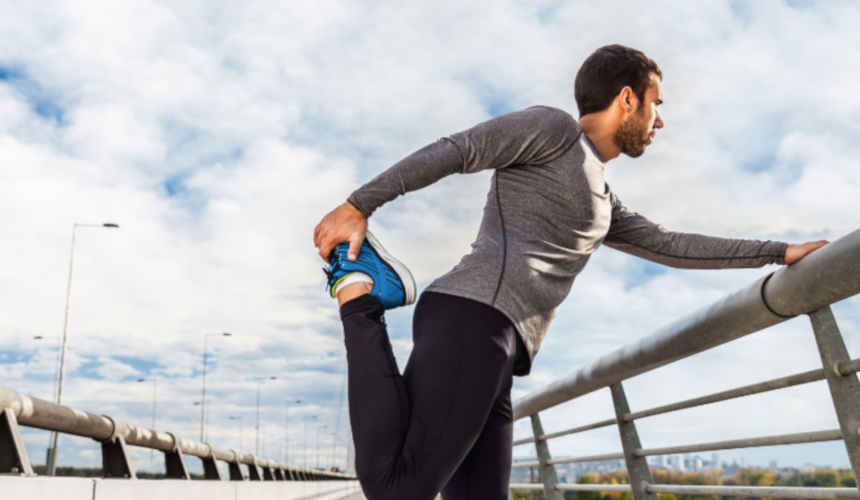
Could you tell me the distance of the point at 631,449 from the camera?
4480 mm

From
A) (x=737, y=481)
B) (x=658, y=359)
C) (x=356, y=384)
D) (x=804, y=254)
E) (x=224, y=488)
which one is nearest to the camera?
(x=356, y=384)

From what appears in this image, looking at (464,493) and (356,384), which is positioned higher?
(356,384)

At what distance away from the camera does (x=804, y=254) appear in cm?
291

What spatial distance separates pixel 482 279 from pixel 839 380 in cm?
108

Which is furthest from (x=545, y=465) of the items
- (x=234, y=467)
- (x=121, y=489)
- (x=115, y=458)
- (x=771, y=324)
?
(x=234, y=467)

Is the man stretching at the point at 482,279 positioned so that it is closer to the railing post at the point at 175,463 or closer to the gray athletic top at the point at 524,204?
the gray athletic top at the point at 524,204

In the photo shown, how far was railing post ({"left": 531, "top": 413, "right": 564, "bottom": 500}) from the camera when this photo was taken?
20.4ft

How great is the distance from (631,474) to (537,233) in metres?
2.02

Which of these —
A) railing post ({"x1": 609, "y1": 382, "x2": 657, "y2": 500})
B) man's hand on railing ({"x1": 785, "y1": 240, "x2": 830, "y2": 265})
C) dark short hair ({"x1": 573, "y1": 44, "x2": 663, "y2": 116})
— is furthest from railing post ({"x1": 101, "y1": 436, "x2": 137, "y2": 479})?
man's hand on railing ({"x1": 785, "y1": 240, "x2": 830, "y2": 265})

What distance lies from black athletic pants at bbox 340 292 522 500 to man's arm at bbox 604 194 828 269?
0.99 metres

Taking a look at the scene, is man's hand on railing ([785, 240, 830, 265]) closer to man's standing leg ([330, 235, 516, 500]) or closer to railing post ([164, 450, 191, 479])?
man's standing leg ([330, 235, 516, 500])

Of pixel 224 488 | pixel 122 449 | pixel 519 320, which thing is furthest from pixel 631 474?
pixel 224 488

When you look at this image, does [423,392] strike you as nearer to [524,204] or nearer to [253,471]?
[524,204]

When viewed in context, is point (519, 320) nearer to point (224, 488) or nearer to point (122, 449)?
point (122, 449)
